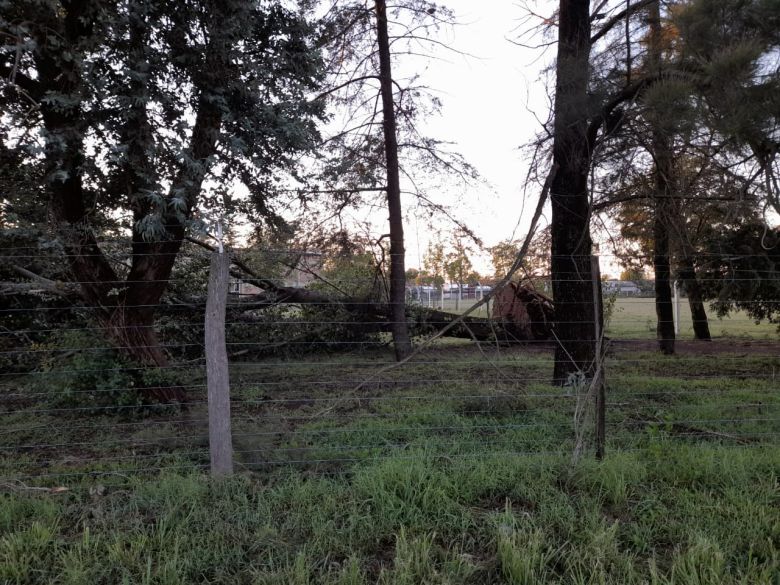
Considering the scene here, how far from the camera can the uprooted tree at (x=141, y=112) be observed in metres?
3.96

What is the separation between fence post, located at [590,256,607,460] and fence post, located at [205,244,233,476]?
2789 mm

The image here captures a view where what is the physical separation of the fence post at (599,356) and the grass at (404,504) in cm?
20

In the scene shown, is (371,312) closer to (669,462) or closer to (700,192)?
(700,192)

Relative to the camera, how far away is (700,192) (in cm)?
611

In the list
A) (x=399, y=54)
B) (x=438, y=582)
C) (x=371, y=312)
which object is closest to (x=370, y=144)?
(x=399, y=54)

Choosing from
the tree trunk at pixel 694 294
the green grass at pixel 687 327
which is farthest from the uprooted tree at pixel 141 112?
the green grass at pixel 687 327

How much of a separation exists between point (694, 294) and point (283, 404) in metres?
8.75

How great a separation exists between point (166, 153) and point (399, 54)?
20.6 ft

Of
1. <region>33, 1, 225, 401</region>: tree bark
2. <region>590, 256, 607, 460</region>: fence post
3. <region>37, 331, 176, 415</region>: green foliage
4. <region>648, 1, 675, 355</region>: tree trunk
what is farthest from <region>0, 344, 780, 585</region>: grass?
<region>648, 1, 675, 355</region>: tree trunk

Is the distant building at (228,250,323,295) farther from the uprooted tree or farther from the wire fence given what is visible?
the uprooted tree

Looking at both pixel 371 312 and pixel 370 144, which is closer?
pixel 370 144

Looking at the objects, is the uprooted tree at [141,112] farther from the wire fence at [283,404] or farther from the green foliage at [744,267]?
the green foliage at [744,267]

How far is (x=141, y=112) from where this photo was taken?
4.02 metres

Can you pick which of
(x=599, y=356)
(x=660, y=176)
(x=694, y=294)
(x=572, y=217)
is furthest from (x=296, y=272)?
(x=694, y=294)
